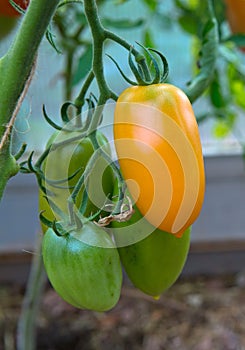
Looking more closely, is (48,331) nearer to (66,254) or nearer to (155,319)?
(155,319)

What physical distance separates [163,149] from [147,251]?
0.24 feet

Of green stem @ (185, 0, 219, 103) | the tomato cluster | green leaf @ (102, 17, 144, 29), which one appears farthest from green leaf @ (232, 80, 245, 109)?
the tomato cluster

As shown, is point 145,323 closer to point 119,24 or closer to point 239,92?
point 239,92

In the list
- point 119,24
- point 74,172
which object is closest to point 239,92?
point 119,24

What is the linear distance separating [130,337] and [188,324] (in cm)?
11

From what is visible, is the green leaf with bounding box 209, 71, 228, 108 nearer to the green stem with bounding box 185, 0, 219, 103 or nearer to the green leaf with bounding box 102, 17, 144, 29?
the green leaf with bounding box 102, 17, 144, 29

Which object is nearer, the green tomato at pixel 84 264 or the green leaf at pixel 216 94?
the green tomato at pixel 84 264

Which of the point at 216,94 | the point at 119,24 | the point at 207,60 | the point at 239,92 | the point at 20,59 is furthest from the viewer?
the point at 239,92

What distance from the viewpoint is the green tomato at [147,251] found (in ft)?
1.15

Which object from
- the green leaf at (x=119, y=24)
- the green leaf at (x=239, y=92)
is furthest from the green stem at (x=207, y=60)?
the green leaf at (x=239, y=92)

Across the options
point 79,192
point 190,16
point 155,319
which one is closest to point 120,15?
point 190,16

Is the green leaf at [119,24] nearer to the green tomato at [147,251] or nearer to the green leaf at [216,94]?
the green leaf at [216,94]

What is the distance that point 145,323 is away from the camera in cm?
111

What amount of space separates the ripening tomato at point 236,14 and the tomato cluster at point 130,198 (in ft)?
1.70
